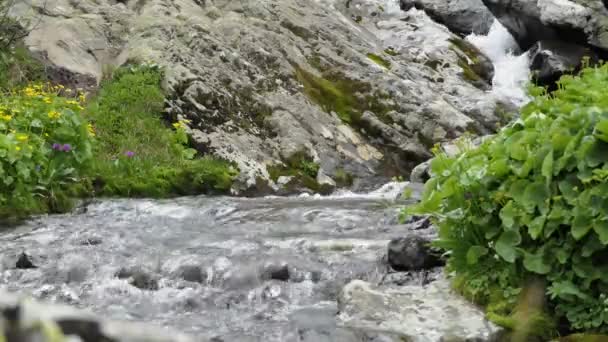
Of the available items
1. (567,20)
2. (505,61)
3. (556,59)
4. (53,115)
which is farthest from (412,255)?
(505,61)

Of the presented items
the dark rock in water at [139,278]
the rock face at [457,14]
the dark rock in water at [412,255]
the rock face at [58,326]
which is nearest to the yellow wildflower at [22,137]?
the dark rock in water at [139,278]

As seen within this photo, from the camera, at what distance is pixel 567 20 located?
61.7ft

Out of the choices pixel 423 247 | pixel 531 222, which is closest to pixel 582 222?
pixel 531 222

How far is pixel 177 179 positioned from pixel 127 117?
189cm

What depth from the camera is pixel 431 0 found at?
23.6m

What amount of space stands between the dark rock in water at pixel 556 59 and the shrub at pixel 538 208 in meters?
15.0

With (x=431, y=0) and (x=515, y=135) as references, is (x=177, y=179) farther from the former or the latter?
(x=431, y=0)

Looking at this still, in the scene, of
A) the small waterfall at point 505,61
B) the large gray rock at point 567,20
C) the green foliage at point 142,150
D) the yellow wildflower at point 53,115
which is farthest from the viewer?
the small waterfall at point 505,61

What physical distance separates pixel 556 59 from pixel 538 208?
53.2 ft

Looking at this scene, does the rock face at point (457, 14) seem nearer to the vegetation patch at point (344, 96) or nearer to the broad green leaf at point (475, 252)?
the vegetation patch at point (344, 96)

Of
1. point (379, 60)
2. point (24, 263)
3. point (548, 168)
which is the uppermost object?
point (548, 168)

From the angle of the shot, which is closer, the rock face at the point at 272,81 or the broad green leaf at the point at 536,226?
the broad green leaf at the point at 536,226

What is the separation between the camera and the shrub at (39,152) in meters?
8.04

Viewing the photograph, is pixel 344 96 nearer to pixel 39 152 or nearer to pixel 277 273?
pixel 39 152
